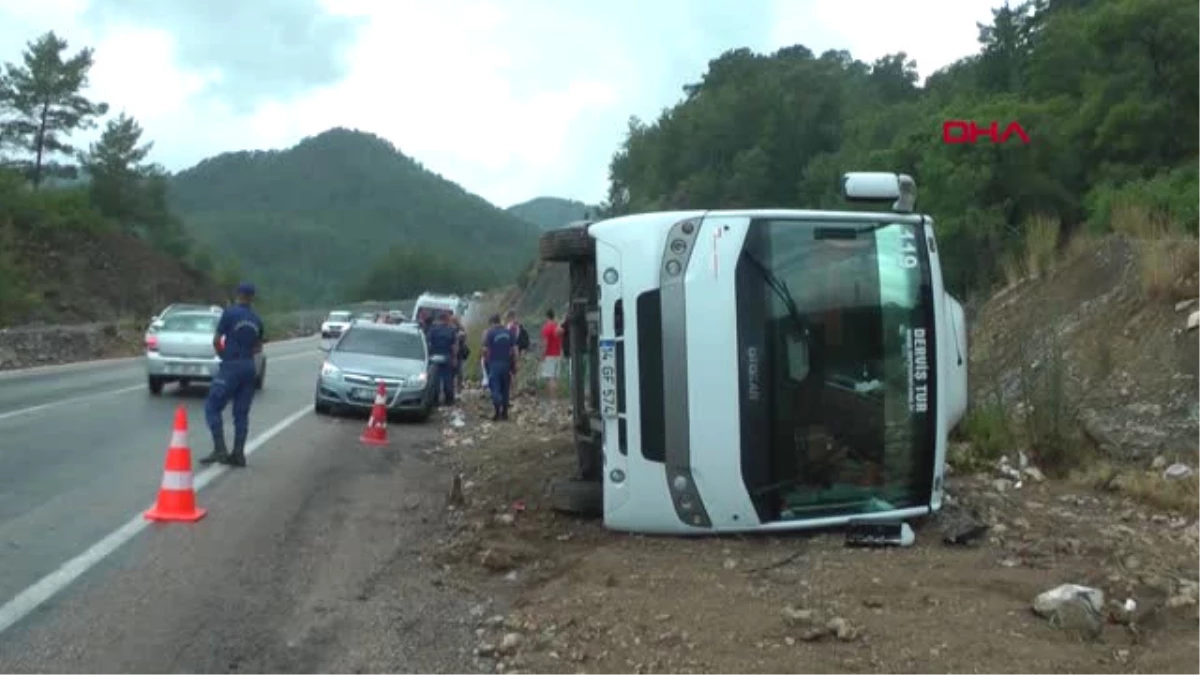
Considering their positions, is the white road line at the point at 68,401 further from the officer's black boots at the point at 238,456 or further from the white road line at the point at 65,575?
the white road line at the point at 65,575

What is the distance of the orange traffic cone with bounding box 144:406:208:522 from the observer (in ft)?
33.7

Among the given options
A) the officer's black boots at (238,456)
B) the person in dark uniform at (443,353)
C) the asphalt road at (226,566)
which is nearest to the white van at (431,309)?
the person in dark uniform at (443,353)

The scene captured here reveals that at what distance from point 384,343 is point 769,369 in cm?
1459

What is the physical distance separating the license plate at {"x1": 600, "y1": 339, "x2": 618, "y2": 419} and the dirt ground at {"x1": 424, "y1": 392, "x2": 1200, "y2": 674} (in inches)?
35.0

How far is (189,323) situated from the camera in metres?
24.6

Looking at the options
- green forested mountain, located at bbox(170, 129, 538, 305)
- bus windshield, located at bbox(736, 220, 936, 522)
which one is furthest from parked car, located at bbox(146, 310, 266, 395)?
green forested mountain, located at bbox(170, 129, 538, 305)

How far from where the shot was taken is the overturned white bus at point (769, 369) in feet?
28.0

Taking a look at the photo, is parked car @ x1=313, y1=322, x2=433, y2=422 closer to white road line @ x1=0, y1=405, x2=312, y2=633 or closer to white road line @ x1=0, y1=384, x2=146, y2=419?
white road line @ x1=0, y1=384, x2=146, y2=419

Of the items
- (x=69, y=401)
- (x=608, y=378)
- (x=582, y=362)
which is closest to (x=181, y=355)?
(x=69, y=401)

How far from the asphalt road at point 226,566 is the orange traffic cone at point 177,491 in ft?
0.65

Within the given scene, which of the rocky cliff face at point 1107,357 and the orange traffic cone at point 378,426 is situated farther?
the orange traffic cone at point 378,426

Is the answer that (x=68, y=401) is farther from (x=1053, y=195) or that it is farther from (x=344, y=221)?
(x=344, y=221)

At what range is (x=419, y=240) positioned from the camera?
165750mm

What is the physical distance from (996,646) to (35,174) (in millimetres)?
88842
